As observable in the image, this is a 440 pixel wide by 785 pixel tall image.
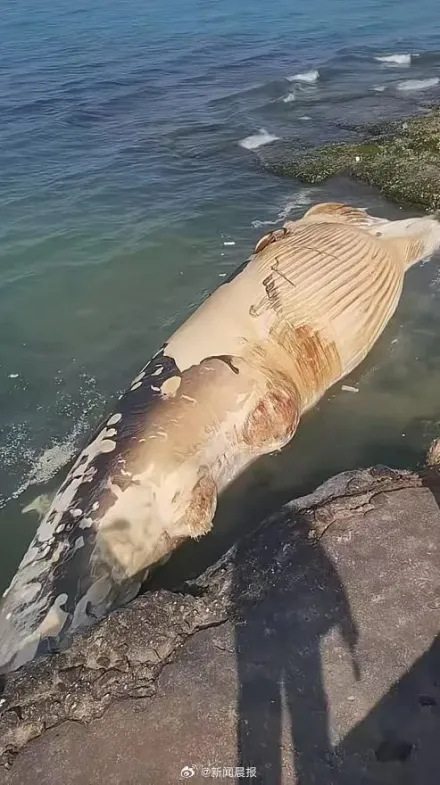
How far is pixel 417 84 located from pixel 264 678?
1946 centimetres

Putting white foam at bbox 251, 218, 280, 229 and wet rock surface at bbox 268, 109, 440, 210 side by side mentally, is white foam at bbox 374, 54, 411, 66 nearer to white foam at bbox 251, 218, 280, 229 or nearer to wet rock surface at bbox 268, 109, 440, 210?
wet rock surface at bbox 268, 109, 440, 210

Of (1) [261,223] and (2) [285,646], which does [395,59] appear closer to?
(1) [261,223]

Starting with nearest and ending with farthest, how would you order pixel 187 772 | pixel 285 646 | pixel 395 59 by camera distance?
pixel 187 772 < pixel 285 646 < pixel 395 59

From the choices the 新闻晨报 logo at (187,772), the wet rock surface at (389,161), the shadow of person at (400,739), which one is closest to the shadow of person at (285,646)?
the shadow of person at (400,739)

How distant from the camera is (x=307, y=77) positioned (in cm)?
2220

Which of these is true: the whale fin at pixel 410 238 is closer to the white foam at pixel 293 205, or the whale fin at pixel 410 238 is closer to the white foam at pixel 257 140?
the white foam at pixel 293 205

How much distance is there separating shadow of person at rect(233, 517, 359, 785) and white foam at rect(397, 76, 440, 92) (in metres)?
17.4

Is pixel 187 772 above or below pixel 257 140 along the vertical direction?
below

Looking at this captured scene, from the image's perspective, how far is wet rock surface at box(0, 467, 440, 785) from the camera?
174 inches

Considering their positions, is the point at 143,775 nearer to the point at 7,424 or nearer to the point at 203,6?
the point at 7,424

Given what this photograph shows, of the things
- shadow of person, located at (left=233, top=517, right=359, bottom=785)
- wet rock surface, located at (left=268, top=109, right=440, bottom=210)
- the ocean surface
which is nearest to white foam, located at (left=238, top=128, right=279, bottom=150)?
the ocean surface

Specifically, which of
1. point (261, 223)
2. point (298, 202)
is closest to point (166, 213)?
point (261, 223)

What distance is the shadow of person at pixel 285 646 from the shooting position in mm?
4418

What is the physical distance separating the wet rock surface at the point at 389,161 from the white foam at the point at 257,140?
1.18m
